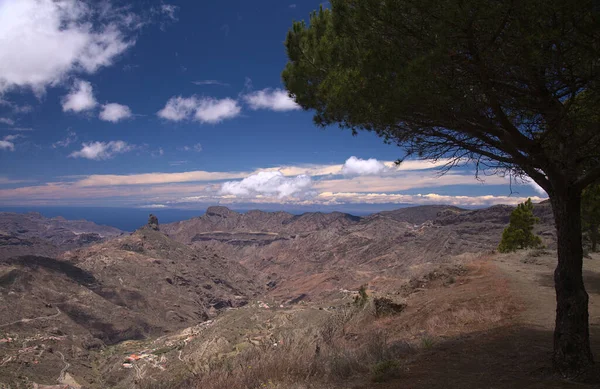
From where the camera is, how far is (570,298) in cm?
698

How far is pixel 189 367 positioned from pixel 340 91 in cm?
771

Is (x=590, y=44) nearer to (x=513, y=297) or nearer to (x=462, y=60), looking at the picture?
(x=462, y=60)

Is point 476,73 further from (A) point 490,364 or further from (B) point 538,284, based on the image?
(B) point 538,284

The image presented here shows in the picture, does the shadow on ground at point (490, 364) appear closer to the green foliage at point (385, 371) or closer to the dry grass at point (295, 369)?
the green foliage at point (385, 371)

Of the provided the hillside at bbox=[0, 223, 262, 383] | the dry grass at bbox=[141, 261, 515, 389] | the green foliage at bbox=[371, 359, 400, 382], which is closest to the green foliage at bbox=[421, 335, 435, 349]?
the dry grass at bbox=[141, 261, 515, 389]

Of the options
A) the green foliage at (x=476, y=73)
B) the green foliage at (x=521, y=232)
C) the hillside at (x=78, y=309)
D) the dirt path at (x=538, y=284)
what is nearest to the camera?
the green foliage at (x=476, y=73)

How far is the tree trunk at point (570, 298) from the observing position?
6.80 meters

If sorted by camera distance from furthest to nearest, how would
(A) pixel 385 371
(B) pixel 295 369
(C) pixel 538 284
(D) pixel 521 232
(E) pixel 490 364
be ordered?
1. (D) pixel 521 232
2. (C) pixel 538 284
3. (E) pixel 490 364
4. (B) pixel 295 369
5. (A) pixel 385 371

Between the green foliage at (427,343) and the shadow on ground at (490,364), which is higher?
the shadow on ground at (490,364)

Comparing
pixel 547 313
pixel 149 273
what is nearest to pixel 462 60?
pixel 547 313

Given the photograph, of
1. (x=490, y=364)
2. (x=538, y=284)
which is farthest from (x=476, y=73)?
(x=538, y=284)

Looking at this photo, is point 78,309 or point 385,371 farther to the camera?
point 78,309

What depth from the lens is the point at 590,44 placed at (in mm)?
6516

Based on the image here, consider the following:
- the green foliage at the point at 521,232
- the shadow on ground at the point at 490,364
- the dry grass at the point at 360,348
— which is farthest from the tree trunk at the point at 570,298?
the green foliage at the point at 521,232
